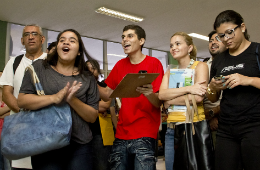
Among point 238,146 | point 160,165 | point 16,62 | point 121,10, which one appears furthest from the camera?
point 121,10

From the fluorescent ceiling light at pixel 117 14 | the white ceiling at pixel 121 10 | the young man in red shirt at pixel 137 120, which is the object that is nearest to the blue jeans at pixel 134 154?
the young man in red shirt at pixel 137 120

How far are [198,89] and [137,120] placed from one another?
58 centimetres

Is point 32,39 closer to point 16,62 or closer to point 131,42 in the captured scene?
point 16,62

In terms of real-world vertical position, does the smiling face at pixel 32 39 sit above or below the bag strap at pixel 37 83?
above

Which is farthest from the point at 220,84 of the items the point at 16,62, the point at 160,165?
the point at 160,165

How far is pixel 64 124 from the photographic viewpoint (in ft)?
4.76

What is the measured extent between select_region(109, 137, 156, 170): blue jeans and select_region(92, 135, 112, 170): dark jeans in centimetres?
57

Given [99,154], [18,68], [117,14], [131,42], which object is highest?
[117,14]

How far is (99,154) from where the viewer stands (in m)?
2.57

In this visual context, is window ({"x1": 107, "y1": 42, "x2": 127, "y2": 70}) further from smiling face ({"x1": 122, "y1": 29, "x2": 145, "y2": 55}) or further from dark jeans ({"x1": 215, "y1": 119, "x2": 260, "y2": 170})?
dark jeans ({"x1": 215, "y1": 119, "x2": 260, "y2": 170})

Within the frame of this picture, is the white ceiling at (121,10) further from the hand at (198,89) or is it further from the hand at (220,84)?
the hand at (220,84)

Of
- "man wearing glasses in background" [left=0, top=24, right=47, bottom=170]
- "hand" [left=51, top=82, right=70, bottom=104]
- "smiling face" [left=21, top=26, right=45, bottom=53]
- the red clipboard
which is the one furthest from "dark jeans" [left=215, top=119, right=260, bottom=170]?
"smiling face" [left=21, top=26, right=45, bottom=53]

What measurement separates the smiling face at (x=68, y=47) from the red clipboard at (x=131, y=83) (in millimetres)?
434

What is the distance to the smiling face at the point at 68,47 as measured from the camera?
1.77m
